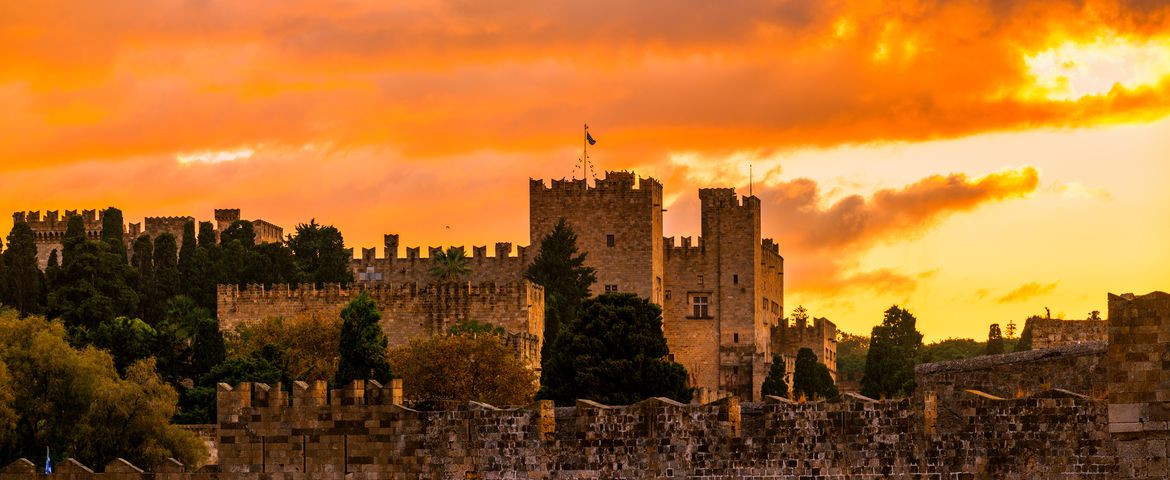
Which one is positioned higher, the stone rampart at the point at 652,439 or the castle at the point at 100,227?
the castle at the point at 100,227

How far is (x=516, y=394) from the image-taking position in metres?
71.4

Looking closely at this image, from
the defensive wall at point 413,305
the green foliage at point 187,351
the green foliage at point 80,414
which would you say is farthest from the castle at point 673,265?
the green foliage at point 80,414

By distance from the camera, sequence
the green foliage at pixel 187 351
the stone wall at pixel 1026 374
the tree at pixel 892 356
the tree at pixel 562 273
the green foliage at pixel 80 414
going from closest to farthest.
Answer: the stone wall at pixel 1026 374 < the green foliage at pixel 80 414 < the green foliage at pixel 187 351 < the tree at pixel 892 356 < the tree at pixel 562 273

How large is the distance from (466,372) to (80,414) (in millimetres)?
21302

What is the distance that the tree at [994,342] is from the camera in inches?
3406

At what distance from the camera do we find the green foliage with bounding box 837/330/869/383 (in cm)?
11075

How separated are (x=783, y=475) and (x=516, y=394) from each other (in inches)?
1604

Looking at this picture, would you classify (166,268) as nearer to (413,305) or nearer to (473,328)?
(413,305)

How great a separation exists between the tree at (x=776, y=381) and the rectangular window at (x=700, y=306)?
3.90 meters

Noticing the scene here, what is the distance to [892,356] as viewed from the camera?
9019cm

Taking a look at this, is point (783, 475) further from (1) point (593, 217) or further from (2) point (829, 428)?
(1) point (593, 217)

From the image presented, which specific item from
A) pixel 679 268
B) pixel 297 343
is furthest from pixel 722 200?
pixel 297 343

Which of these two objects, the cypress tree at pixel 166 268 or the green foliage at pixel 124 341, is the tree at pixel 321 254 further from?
the green foliage at pixel 124 341

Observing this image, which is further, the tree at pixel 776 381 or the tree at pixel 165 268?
the tree at pixel 165 268
